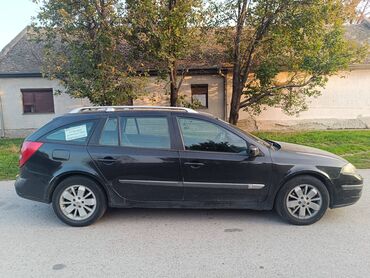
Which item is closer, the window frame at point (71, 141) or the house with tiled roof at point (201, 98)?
the window frame at point (71, 141)

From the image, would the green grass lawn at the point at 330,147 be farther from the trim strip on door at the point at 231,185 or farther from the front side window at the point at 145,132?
the trim strip on door at the point at 231,185

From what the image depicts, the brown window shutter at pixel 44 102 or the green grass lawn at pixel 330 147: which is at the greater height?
the brown window shutter at pixel 44 102

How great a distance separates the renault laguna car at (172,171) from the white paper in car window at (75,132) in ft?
0.05

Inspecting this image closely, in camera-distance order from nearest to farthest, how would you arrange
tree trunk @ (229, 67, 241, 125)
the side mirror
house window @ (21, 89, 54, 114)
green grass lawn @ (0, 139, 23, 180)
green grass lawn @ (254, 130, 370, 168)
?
the side mirror
green grass lawn @ (0, 139, 23, 180)
green grass lawn @ (254, 130, 370, 168)
tree trunk @ (229, 67, 241, 125)
house window @ (21, 89, 54, 114)

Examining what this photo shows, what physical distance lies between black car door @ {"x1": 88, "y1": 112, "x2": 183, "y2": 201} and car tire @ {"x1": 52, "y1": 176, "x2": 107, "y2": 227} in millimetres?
278

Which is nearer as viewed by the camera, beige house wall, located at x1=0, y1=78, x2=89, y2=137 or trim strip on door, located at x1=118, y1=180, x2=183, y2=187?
trim strip on door, located at x1=118, y1=180, x2=183, y2=187

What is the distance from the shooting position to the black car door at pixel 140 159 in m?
4.02

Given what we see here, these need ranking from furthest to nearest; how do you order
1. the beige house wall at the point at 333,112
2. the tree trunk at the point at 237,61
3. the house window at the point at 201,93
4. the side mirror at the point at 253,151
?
the beige house wall at the point at 333,112 < the house window at the point at 201,93 < the tree trunk at the point at 237,61 < the side mirror at the point at 253,151

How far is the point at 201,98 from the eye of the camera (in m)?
13.8

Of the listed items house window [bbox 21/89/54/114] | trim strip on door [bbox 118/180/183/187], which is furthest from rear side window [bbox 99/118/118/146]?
house window [bbox 21/89/54/114]

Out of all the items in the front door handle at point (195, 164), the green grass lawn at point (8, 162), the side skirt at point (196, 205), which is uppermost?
the front door handle at point (195, 164)

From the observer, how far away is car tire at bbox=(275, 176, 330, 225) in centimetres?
398

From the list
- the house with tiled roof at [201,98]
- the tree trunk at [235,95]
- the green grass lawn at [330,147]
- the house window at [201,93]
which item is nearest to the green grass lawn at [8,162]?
the green grass lawn at [330,147]

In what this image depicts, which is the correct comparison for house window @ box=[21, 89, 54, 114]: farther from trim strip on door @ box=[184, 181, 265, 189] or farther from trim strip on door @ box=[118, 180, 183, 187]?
trim strip on door @ box=[184, 181, 265, 189]
